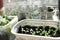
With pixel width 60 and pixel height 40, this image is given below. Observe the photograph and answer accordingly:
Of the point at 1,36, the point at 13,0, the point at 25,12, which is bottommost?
the point at 1,36

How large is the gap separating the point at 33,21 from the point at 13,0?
1.06 ft

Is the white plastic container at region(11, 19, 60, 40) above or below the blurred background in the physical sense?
below

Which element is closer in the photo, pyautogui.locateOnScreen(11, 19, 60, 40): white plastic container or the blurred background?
pyautogui.locateOnScreen(11, 19, 60, 40): white plastic container

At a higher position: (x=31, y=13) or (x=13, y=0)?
(x=13, y=0)

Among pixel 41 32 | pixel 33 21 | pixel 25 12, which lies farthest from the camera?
pixel 25 12

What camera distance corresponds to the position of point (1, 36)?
928 mm

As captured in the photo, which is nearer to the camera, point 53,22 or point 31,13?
point 53,22

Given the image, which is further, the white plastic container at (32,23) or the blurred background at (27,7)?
the blurred background at (27,7)

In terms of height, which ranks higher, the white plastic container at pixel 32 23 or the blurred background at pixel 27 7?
the blurred background at pixel 27 7

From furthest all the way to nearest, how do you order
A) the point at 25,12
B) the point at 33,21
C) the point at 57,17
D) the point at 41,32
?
1. the point at 25,12
2. the point at 57,17
3. the point at 33,21
4. the point at 41,32

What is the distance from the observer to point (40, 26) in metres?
0.96

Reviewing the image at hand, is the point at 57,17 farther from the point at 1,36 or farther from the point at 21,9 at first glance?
the point at 1,36

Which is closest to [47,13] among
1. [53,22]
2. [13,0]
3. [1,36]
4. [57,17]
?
[57,17]

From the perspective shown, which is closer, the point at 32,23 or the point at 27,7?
the point at 32,23
